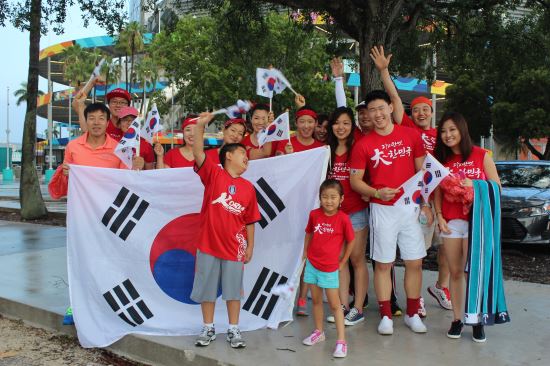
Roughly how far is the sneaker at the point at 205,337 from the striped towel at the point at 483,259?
194cm

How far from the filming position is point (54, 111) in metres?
65.4

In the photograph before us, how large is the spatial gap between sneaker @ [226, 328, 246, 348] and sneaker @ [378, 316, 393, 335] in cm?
113

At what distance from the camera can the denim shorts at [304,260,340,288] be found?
3984 millimetres

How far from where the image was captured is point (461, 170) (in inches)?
164

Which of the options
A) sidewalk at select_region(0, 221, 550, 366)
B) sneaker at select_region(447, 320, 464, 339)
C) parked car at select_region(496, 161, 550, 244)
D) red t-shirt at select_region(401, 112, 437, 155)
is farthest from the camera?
parked car at select_region(496, 161, 550, 244)

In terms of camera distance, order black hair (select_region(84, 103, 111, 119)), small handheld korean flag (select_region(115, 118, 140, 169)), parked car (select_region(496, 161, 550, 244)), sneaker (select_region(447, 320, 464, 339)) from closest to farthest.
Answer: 1. sneaker (select_region(447, 320, 464, 339))
2. small handheld korean flag (select_region(115, 118, 140, 169))
3. black hair (select_region(84, 103, 111, 119))
4. parked car (select_region(496, 161, 550, 244))

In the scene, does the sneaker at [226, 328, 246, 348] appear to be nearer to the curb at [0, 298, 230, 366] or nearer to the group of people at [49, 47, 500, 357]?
the group of people at [49, 47, 500, 357]

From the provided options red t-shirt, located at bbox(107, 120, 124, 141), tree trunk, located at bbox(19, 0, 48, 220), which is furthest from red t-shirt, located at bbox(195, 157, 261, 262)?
tree trunk, located at bbox(19, 0, 48, 220)

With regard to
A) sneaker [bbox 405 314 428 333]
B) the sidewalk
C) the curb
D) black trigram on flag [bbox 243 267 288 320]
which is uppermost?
black trigram on flag [bbox 243 267 288 320]

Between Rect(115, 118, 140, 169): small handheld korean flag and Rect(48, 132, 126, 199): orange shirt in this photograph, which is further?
Rect(48, 132, 126, 199): orange shirt

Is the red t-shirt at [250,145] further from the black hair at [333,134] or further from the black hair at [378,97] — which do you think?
the black hair at [378,97]

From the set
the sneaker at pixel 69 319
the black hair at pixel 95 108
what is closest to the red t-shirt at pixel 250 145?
the black hair at pixel 95 108

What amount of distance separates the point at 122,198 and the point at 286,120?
1.61 meters

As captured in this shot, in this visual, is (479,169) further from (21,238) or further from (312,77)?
(312,77)
